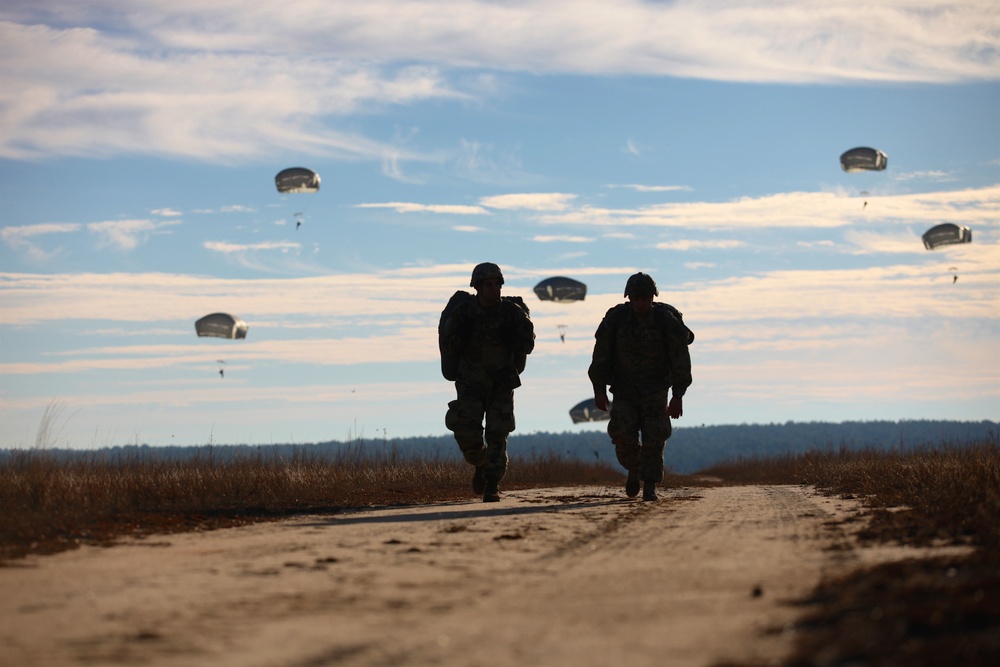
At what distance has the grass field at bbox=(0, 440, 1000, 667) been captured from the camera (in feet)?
13.3

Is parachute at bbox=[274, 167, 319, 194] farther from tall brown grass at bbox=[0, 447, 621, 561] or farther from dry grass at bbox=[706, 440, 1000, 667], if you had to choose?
dry grass at bbox=[706, 440, 1000, 667]

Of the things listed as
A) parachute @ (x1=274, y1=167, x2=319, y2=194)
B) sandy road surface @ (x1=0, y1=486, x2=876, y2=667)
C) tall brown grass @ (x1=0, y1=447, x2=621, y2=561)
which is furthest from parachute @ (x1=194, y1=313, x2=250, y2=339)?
sandy road surface @ (x1=0, y1=486, x2=876, y2=667)

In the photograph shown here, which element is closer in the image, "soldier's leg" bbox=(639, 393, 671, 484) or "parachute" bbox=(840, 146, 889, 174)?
"soldier's leg" bbox=(639, 393, 671, 484)

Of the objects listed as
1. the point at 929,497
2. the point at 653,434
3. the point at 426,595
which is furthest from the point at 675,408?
the point at 426,595

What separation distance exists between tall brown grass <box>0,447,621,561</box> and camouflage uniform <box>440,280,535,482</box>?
112cm

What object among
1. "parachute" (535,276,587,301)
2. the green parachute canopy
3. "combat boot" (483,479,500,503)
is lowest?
"combat boot" (483,479,500,503)

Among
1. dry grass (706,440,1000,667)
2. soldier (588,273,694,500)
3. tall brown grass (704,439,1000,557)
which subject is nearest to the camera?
dry grass (706,440,1000,667)

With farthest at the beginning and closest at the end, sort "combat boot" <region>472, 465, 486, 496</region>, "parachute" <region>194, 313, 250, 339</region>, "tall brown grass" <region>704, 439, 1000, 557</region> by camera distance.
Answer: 1. "parachute" <region>194, 313, 250, 339</region>
2. "combat boot" <region>472, 465, 486, 496</region>
3. "tall brown grass" <region>704, 439, 1000, 557</region>

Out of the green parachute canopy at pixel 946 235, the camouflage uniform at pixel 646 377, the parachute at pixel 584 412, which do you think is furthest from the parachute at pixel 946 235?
the camouflage uniform at pixel 646 377

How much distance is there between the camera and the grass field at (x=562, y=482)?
406 cm

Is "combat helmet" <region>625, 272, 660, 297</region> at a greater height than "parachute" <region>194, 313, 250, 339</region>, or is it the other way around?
"parachute" <region>194, 313, 250, 339</region>

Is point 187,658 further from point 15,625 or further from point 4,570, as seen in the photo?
point 4,570

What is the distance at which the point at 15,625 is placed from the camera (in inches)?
183

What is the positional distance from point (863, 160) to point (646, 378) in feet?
130
